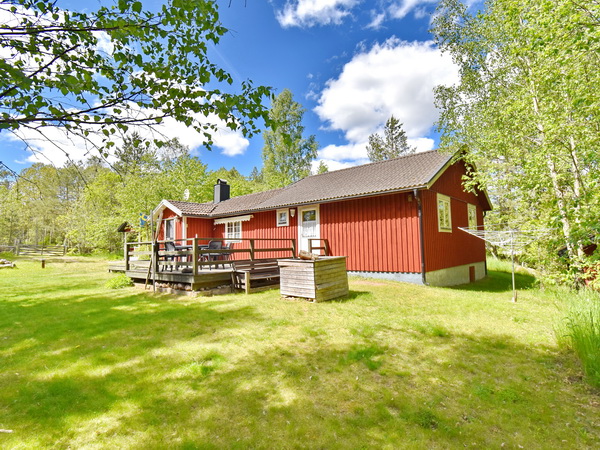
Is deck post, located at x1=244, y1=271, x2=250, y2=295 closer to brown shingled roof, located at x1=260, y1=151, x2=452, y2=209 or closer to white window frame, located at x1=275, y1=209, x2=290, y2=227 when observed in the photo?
brown shingled roof, located at x1=260, y1=151, x2=452, y2=209

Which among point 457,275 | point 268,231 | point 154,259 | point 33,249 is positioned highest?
point 268,231

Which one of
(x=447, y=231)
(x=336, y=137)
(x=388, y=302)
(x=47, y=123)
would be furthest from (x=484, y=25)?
(x=336, y=137)

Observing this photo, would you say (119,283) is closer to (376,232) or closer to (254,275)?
(254,275)

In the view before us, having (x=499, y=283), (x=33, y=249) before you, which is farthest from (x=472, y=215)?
(x=33, y=249)

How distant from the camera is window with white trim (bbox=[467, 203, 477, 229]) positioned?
14.3 meters

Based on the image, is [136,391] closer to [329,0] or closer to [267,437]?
[267,437]

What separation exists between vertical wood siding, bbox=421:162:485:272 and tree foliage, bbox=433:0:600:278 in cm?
129

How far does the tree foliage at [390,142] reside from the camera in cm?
3600

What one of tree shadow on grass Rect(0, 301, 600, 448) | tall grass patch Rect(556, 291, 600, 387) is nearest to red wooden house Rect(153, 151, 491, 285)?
tall grass patch Rect(556, 291, 600, 387)

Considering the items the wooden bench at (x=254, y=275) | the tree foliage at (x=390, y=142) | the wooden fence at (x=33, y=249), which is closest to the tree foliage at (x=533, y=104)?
the wooden bench at (x=254, y=275)

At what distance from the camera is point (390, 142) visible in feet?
120

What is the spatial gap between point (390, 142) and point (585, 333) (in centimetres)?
3581

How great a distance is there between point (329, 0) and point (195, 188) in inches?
876

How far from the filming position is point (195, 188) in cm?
2581
